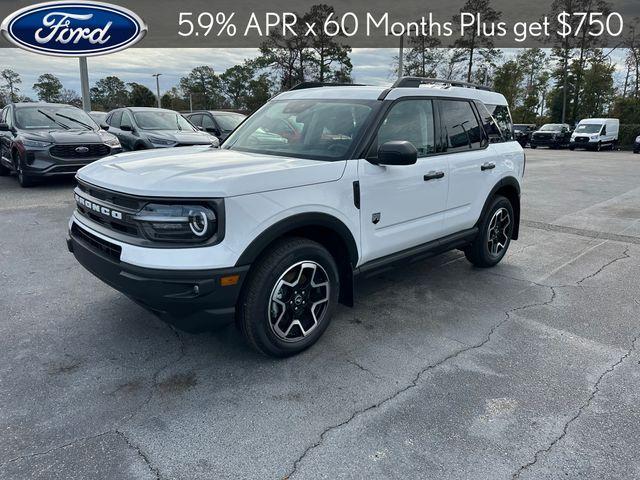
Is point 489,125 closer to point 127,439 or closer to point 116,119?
point 127,439

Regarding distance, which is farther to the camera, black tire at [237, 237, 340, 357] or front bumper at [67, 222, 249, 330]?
black tire at [237, 237, 340, 357]

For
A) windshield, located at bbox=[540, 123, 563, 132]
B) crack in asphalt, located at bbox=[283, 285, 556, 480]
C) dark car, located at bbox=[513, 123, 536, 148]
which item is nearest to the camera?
crack in asphalt, located at bbox=[283, 285, 556, 480]

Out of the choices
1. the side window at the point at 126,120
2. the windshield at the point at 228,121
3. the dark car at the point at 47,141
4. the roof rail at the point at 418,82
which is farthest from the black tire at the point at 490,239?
the side window at the point at 126,120

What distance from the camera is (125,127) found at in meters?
11.1

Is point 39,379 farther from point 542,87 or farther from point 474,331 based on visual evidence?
point 542,87

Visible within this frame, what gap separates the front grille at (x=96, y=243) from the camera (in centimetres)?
293

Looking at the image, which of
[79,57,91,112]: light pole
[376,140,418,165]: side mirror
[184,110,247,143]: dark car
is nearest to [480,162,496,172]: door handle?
[376,140,418,165]: side mirror

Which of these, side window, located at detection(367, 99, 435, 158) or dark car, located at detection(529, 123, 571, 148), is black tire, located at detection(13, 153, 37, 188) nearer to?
side window, located at detection(367, 99, 435, 158)

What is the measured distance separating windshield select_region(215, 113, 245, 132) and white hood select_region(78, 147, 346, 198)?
926 centimetres

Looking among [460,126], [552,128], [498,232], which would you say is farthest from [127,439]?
[552,128]

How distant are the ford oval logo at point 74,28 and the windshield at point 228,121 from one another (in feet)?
22.9

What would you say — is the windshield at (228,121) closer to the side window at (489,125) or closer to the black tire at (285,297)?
the side window at (489,125)

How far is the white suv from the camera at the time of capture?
2.72 m

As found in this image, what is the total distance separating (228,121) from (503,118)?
351 inches
